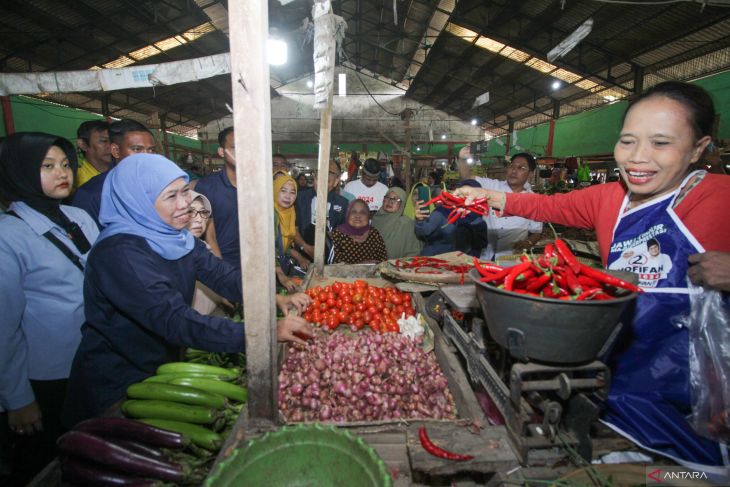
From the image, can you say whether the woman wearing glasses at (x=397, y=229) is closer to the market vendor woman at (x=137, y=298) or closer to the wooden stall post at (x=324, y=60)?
the wooden stall post at (x=324, y=60)

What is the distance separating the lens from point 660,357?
1.56 meters

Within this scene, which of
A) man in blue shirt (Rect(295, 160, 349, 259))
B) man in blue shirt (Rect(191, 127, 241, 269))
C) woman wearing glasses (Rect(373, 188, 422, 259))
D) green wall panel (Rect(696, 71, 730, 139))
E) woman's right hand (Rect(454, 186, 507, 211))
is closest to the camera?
woman's right hand (Rect(454, 186, 507, 211))

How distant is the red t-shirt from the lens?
153 cm

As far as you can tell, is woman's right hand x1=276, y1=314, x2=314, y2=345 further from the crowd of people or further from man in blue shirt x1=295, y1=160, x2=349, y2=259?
man in blue shirt x1=295, y1=160, x2=349, y2=259

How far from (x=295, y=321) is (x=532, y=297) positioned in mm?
1159

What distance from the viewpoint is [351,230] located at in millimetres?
5039

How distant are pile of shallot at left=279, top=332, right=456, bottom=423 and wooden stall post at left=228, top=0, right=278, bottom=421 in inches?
18.7

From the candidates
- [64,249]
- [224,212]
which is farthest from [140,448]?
[224,212]

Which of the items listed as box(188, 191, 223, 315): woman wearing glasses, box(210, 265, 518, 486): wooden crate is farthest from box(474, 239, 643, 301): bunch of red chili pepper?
box(188, 191, 223, 315): woman wearing glasses

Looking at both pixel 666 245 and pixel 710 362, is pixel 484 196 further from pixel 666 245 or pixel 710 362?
pixel 710 362

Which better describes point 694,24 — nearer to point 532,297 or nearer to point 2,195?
point 532,297

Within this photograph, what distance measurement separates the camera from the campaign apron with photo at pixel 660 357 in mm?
1437

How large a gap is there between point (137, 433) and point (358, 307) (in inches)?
72.7

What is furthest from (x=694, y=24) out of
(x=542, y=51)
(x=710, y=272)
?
(x=710, y=272)
